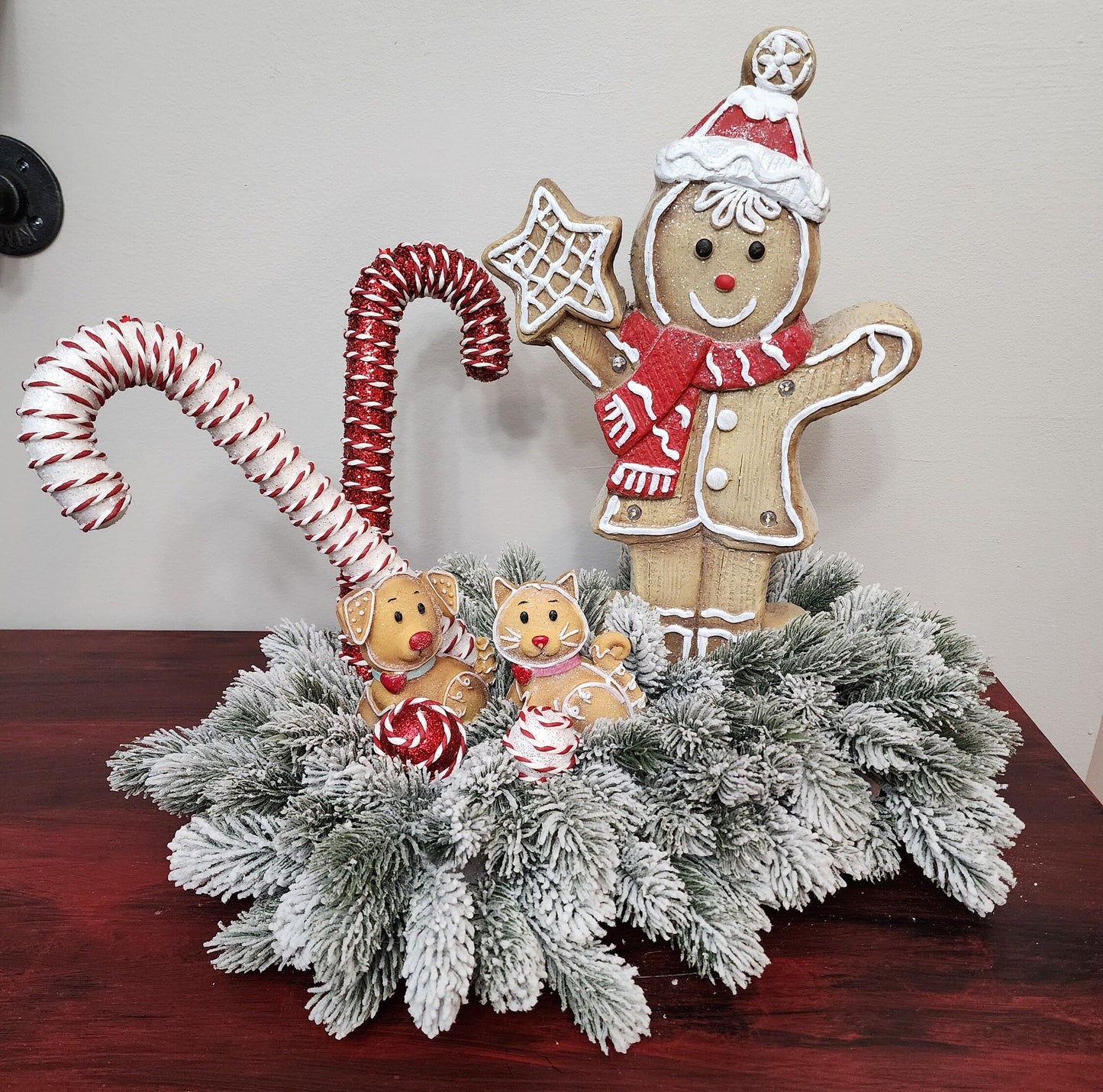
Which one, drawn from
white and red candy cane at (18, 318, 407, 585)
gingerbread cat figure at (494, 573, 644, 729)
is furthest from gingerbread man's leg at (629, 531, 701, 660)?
white and red candy cane at (18, 318, 407, 585)

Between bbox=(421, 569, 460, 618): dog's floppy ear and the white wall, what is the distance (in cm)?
38

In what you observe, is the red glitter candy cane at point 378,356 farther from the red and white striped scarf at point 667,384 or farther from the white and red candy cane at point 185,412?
the red and white striped scarf at point 667,384

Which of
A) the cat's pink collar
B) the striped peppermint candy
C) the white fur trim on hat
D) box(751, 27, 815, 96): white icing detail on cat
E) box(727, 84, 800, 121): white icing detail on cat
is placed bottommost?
the striped peppermint candy

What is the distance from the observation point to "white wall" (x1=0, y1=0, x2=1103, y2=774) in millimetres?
870

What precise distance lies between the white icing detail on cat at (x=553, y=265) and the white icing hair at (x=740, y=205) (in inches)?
3.4

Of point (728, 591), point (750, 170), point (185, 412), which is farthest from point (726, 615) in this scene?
point (185, 412)

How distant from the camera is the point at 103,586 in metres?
1.06

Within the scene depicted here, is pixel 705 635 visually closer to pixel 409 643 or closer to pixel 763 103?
pixel 409 643

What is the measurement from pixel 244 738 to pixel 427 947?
0.24 m

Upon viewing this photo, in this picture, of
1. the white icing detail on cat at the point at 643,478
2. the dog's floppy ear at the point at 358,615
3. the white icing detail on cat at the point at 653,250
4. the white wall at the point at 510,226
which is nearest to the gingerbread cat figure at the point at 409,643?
the dog's floppy ear at the point at 358,615

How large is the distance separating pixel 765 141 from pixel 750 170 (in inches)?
1.2

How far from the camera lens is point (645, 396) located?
27.3 inches

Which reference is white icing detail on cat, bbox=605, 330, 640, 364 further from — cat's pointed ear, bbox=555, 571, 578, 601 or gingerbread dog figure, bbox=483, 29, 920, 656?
cat's pointed ear, bbox=555, 571, 578, 601

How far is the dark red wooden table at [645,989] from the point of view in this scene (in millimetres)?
454
